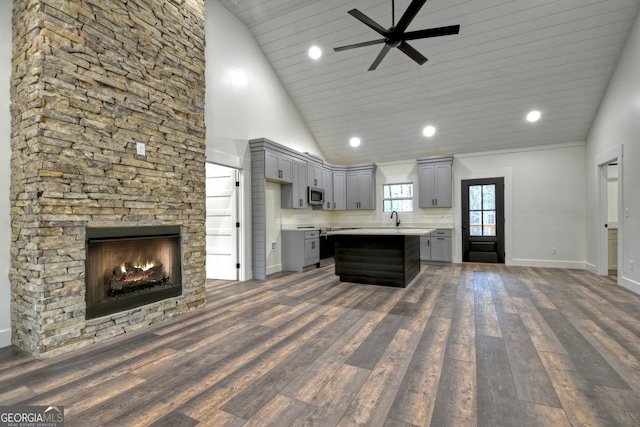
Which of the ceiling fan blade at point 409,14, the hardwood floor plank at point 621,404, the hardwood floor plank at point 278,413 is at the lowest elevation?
the hardwood floor plank at point 621,404

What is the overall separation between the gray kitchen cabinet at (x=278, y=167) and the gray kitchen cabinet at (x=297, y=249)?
1.14 metres

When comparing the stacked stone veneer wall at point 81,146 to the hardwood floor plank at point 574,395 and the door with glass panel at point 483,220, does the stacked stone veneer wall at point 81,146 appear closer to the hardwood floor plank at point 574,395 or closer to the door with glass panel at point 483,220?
the hardwood floor plank at point 574,395

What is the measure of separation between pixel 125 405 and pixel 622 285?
6.58m

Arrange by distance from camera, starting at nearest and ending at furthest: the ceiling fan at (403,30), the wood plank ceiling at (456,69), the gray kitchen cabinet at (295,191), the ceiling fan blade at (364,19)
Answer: the ceiling fan at (403,30)
the ceiling fan blade at (364,19)
the wood plank ceiling at (456,69)
the gray kitchen cabinet at (295,191)

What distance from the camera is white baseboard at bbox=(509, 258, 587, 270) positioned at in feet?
20.9

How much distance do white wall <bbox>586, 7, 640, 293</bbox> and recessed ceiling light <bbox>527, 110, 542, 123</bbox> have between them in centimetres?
97

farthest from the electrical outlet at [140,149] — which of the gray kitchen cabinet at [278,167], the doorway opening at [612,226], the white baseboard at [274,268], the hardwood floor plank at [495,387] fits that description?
the doorway opening at [612,226]

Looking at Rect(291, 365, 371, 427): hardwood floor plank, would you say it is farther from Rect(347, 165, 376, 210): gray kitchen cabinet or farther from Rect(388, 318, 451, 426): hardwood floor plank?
Rect(347, 165, 376, 210): gray kitchen cabinet

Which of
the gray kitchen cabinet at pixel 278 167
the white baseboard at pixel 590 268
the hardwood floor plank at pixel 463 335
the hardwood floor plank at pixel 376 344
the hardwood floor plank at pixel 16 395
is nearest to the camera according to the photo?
the hardwood floor plank at pixel 16 395

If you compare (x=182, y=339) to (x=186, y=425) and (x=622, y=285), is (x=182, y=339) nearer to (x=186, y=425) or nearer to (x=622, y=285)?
(x=186, y=425)

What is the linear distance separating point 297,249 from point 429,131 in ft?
13.4

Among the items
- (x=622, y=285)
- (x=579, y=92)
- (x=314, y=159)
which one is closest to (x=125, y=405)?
(x=314, y=159)

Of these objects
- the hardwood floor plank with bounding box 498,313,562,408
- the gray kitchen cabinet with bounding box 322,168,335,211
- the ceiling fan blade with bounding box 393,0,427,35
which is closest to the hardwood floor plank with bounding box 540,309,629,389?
the hardwood floor plank with bounding box 498,313,562,408

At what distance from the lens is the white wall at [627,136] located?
4.32m
